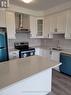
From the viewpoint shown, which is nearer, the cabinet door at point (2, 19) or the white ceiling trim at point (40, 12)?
the cabinet door at point (2, 19)

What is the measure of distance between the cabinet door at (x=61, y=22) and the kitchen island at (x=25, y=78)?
2.18 meters

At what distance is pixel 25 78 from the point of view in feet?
4.88

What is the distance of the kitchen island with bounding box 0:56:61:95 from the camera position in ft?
4.72

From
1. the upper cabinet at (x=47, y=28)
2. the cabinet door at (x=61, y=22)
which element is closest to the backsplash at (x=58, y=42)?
the upper cabinet at (x=47, y=28)

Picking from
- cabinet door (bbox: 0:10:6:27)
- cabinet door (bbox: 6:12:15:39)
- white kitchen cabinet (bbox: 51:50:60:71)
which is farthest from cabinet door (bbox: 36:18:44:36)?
cabinet door (bbox: 0:10:6:27)

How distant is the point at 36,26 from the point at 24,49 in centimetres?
133

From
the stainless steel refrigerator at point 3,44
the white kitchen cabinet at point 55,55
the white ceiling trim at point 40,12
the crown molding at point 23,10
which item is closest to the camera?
the stainless steel refrigerator at point 3,44

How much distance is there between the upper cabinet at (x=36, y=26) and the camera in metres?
4.78

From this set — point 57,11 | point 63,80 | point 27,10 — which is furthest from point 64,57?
point 27,10

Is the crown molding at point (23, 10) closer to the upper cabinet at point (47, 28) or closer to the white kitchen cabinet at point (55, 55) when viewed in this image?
the upper cabinet at point (47, 28)

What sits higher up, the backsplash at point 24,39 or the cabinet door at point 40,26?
the cabinet door at point 40,26

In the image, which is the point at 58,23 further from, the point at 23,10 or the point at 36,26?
the point at 23,10

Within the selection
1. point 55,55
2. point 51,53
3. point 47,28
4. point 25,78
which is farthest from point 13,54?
point 25,78

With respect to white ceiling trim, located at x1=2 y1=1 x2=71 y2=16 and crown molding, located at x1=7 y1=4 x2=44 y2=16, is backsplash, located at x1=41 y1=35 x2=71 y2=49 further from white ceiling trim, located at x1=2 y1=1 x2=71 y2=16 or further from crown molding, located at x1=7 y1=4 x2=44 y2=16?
crown molding, located at x1=7 y1=4 x2=44 y2=16
